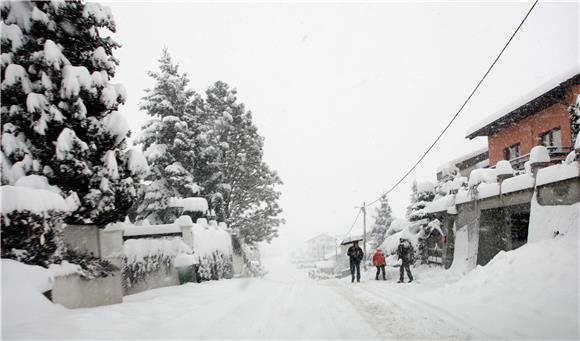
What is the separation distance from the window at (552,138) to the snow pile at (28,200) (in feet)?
68.7

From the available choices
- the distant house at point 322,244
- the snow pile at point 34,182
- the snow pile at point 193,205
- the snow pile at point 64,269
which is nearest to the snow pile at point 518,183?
the snow pile at point 193,205

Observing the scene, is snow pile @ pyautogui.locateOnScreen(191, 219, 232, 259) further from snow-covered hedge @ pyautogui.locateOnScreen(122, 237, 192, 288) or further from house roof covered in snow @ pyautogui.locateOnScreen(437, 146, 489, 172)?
house roof covered in snow @ pyautogui.locateOnScreen(437, 146, 489, 172)


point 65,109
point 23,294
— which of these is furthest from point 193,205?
point 23,294

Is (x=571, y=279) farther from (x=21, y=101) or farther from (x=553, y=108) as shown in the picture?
(x=553, y=108)

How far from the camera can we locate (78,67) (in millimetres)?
8648

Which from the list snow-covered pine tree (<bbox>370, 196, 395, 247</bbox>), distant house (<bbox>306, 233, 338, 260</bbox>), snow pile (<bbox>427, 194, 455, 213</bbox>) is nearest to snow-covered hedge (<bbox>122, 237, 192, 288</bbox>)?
snow pile (<bbox>427, 194, 455, 213</bbox>)

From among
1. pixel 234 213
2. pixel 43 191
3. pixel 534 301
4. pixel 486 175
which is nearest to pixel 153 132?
pixel 234 213

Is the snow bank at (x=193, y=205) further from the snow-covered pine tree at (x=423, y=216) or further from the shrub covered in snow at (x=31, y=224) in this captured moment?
the snow-covered pine tree at (x=423, y=216)

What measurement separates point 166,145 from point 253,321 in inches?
675

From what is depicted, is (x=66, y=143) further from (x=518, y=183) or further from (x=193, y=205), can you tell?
(x=518, y=183)

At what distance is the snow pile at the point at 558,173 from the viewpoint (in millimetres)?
9672

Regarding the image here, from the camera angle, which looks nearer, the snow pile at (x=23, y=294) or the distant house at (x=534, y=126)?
the snow pile at (x=23, y=294)

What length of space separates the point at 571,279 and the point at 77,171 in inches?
413

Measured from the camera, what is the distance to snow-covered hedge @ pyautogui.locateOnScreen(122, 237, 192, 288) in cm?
1115
